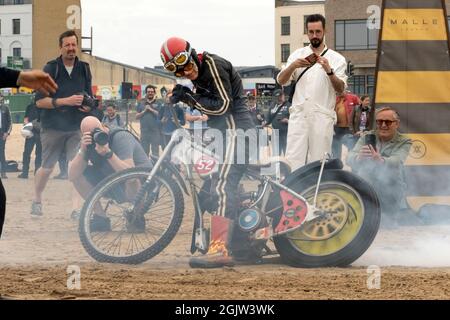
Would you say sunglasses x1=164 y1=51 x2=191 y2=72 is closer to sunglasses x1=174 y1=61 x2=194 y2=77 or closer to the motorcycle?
sunglasses x1=174 y1=61 x2=194 y2=77

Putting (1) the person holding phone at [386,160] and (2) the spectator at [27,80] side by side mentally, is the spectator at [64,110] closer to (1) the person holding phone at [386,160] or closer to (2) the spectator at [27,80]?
(1) the person holding phone at [386,160]

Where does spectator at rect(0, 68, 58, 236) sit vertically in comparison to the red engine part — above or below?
above

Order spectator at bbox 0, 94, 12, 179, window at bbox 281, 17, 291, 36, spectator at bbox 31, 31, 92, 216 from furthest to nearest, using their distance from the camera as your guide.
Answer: window at bbox 281, 17, 291, 36 → spectator at bbox 0, 94, 12, 179 → spectator at bbox 31, 31, 92, 216

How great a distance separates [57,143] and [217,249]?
3510 millimetres

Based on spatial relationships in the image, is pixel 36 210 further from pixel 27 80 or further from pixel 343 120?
pixel 27 80

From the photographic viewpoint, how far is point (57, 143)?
920cm

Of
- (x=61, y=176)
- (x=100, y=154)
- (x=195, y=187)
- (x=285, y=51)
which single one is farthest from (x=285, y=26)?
(x=195, y=187)

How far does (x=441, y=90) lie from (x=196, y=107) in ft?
14.0

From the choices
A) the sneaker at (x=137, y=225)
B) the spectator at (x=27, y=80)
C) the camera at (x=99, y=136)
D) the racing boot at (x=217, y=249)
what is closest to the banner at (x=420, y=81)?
the camera at (x=99, y=136)

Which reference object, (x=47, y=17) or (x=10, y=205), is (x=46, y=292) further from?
(x=47, y=17)

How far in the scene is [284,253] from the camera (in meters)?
6.39

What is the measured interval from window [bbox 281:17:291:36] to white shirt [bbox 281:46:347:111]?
79.7m

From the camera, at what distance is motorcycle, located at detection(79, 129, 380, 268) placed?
6.32 meters

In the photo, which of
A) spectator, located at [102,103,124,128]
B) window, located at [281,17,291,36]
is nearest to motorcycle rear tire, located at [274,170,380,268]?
spectator, located at [102,103,124,128]
